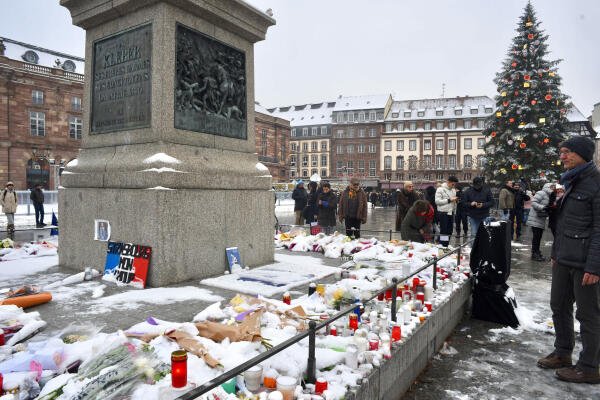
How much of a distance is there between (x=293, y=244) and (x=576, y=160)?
5.96 metres

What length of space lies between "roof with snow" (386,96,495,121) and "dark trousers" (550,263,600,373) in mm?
76069

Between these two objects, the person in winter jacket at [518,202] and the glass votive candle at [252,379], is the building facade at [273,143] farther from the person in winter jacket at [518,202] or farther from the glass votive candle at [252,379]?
the glass votive candle at [252,379]

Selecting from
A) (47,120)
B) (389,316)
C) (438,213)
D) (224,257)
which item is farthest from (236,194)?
(47,120)

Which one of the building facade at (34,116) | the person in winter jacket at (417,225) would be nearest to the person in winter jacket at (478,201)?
the person in winter jacket at (417,225)

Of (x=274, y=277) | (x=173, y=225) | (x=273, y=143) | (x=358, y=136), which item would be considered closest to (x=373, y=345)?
(x=274, y=277)

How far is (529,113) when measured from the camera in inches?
1030

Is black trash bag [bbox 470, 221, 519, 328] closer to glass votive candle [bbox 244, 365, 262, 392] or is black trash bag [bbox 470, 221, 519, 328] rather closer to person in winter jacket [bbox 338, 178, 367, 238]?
person in winter jacket [bbox 338, 178, 367, 238]

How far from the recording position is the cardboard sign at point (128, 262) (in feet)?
17.2

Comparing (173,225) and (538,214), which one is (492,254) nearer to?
(173,225)

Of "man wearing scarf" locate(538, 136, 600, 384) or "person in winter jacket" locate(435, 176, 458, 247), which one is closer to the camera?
"man wearing scarf" locate(538, 136, 600, 384)

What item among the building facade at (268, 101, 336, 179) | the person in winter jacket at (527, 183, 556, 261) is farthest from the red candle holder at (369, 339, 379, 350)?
the building facade at (268, 101, 336, 179)

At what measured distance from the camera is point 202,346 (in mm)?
3064

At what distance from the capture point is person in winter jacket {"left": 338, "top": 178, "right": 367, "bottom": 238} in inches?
415

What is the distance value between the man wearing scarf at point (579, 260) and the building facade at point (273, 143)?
195ft
